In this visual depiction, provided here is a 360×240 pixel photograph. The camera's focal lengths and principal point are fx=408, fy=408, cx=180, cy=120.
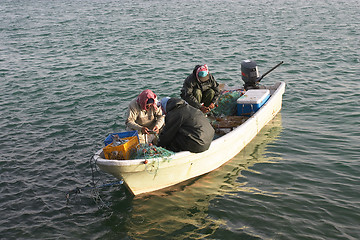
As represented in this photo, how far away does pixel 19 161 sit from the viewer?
29.5 ft

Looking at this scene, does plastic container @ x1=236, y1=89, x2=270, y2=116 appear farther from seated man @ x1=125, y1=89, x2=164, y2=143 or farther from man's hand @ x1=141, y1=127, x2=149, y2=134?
man's hand @ x1=141, y1=127, x2=149, y2=134

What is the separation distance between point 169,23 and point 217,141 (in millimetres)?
18518

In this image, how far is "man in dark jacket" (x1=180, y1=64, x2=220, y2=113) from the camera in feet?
31.1

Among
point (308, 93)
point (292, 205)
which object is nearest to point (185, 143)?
point (292, 205)

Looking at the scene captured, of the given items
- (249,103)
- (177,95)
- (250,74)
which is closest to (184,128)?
(249,103)

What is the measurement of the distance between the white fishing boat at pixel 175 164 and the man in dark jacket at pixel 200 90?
99 cm

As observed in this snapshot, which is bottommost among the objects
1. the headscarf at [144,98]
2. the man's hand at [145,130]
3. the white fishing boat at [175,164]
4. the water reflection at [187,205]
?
the water reflection at [187,205]

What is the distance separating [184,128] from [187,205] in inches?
54.8

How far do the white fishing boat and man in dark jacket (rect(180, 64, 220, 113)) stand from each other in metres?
0.99

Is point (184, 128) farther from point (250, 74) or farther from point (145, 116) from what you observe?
point (250, 74)

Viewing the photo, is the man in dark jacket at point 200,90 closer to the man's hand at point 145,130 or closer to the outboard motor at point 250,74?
the outboard motor at point 250,74

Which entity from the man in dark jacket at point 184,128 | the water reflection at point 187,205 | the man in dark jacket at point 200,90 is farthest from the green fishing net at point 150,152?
the man in dark jacket at point 200,90

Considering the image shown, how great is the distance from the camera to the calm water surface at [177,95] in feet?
22.5

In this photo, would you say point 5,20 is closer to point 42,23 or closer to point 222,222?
point 42,23
